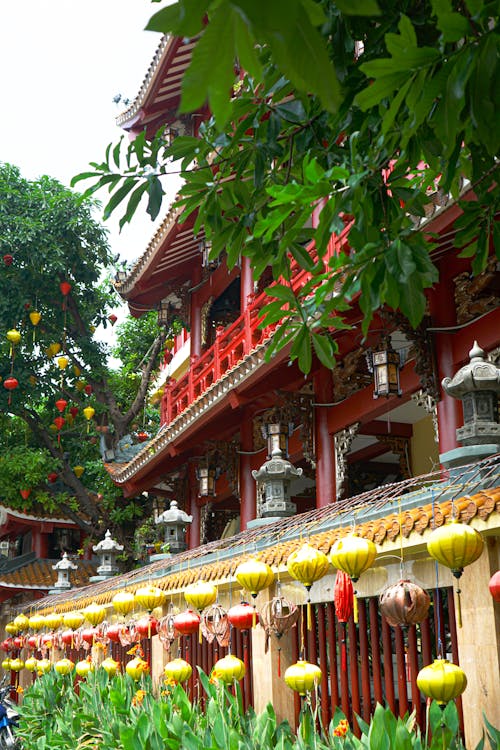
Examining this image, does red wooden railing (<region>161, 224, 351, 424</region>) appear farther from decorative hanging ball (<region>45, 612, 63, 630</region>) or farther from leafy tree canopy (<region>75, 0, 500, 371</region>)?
leafy tree canopy (<region>75, 0, 500, 371</region>)

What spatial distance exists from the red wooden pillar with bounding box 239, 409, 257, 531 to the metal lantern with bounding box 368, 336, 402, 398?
4.22m

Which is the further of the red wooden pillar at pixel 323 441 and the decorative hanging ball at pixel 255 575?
the red wooden pillar at pixel 323 441

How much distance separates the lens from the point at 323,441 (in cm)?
1015

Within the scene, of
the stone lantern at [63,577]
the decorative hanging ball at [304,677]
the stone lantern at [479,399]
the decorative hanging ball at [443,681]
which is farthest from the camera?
the stone lantern at [63,577]

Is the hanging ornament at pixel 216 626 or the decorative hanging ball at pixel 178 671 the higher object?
the hanging ornament at pixel 216 626

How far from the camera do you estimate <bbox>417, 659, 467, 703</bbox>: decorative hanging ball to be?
372 cm

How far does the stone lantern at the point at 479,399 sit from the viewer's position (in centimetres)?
521

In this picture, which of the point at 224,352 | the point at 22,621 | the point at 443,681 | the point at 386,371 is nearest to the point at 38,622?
the point at 22,621

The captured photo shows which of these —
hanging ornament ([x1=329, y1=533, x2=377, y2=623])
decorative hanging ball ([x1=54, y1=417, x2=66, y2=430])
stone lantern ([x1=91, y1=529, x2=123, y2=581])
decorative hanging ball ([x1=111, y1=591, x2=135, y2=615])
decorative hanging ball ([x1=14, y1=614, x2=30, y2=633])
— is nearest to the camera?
hanging ornament ([x1=329, y1=533, x2=377, y2=623])

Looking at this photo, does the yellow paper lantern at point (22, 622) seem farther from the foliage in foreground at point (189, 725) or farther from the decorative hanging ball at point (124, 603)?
the decorative hanging ball at point (124, 603)

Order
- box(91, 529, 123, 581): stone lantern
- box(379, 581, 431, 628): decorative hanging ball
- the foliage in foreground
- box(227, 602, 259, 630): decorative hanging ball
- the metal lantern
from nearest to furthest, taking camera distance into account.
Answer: box(379, 581, 431, 628): decorative hanging ball
the foliage in foreground
box(227, 602, 259, 630): decorative hanging ball
the metal lantern
box(91, 529, 123, 581): stone lantern

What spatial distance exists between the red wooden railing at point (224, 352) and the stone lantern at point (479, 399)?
3073mm

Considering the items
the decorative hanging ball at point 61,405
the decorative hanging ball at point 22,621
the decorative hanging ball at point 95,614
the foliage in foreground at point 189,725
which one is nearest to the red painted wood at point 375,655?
the foliage in foreground at point 189,725

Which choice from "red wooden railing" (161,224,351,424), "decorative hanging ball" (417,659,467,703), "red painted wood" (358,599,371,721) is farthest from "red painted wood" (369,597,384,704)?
"red wooden railing" (161,224,351,424)
